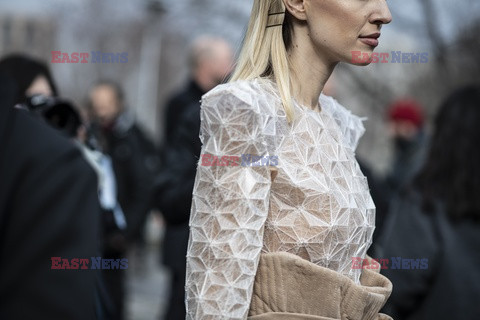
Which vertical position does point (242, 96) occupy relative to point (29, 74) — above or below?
below

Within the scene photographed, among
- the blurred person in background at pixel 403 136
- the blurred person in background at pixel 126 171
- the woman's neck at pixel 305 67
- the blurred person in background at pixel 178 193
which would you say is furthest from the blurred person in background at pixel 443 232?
the blurred person in background at pixel 403 136

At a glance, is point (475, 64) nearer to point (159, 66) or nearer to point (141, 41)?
point (141, 41)

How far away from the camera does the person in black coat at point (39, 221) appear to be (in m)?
1.98

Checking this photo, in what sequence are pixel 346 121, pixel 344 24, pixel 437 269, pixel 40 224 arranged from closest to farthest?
1. pixel 40 224
2. pixel 344 24
3. pixel 346 121
4. pixel 437 269

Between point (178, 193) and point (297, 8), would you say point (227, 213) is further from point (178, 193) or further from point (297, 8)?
point (178, 193)

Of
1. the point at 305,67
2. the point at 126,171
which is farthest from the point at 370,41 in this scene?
the point at 126,171

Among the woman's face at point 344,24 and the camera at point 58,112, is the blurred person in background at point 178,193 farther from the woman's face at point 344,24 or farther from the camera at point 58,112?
the woman's face at point 344,24

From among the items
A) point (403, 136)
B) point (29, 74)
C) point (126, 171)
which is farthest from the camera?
point (403, 136)

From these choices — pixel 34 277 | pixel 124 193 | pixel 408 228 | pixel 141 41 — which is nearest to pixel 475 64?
pixel 124 193

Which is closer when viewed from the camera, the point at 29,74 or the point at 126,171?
the point at 29,74

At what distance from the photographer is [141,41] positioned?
4238cm

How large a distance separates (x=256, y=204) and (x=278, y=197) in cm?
11

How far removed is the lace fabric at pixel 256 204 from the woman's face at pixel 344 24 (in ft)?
0.72

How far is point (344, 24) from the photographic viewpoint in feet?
8.68
